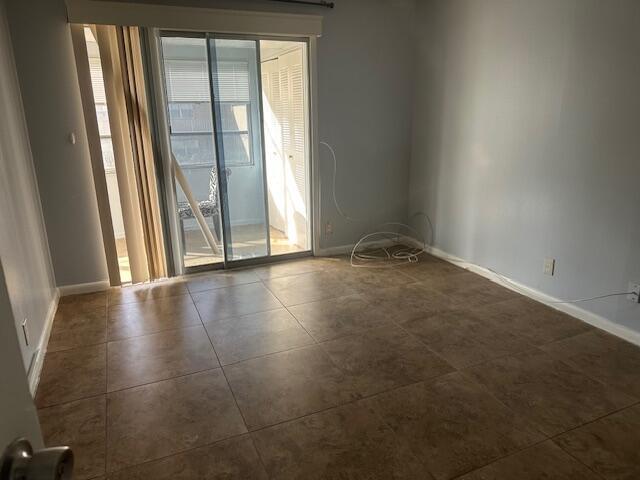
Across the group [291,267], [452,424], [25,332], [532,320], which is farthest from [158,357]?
[532,320]

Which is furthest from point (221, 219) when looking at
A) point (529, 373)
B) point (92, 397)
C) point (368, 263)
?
point (529, 373)

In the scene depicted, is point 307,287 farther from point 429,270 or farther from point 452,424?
point 452,424

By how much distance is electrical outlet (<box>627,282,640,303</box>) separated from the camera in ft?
8.73

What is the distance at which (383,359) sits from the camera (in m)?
2.59

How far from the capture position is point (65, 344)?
2850mm

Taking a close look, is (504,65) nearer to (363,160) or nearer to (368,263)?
(363,160)

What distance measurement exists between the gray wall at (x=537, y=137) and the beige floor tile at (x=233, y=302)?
1.84 m

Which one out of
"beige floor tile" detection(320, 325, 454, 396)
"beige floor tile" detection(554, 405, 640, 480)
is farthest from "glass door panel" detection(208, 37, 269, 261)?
"beige floor tile" detection(554, 405, 640, 480)

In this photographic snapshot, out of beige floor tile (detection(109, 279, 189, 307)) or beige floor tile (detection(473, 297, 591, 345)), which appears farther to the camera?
beige floor tile (detection(109, 279, 189, 307))

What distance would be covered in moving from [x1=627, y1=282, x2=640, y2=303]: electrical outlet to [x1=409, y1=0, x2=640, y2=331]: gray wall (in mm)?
51

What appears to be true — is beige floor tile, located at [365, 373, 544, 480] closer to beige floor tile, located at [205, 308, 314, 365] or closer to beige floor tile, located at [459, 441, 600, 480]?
beige floor tile, located at [459, 441, 600, 480]

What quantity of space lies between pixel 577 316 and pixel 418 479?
6.27 ft

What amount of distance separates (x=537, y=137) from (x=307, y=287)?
6.70 feet

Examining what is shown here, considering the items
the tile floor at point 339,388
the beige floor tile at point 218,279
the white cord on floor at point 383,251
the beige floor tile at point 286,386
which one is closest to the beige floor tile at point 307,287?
the tile floor at point 339,388
